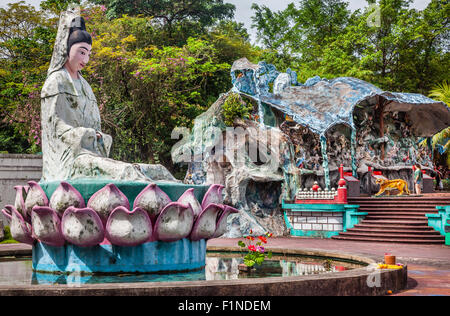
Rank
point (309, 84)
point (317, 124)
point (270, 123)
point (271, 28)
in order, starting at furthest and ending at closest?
point (271, 28) → point (309, 84) → point (270, 123) → point (317, 124)

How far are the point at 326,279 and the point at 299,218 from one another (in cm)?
1243

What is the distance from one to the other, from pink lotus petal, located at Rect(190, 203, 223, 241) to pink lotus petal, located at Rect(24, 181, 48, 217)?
183 centimetres

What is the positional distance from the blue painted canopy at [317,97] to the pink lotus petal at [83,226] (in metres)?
13.5

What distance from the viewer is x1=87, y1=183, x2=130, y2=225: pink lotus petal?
5.68 metres

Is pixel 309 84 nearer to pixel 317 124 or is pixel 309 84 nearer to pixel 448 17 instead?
pixel 317 124

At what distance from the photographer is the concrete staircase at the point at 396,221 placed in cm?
1460

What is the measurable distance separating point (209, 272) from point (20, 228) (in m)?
2.51

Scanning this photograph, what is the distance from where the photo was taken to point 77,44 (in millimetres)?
6938

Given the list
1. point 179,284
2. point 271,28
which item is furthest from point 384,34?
point 179,284

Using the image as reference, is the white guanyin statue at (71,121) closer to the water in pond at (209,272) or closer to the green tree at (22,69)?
the water in pond at (209,272)

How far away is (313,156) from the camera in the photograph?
69.6 feet

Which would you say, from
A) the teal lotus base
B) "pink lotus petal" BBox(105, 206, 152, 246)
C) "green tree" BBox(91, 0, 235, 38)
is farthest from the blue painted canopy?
"pink lotus petal" BBox(105, 206, 152, 246)

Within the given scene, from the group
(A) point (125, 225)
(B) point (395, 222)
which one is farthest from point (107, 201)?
(B) point (395, 222)

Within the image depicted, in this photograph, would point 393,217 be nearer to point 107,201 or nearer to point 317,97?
point 317,97
